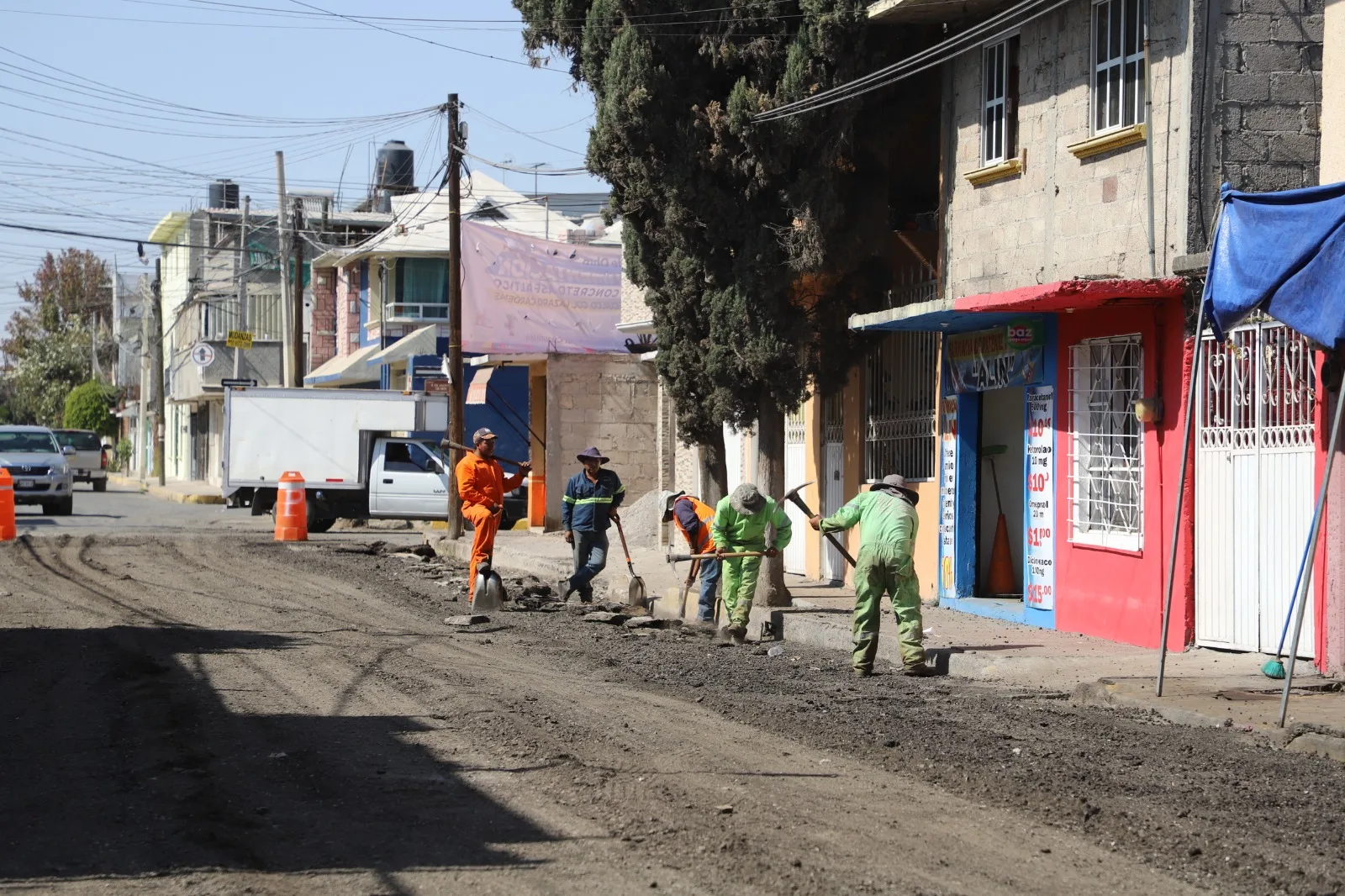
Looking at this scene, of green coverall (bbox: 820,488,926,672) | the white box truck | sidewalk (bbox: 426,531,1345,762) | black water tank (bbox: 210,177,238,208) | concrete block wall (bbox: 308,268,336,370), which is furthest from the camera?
black water tank (bbox: 210,177,238,208)

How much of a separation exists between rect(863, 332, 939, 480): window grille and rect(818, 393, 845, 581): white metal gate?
2.06 feet

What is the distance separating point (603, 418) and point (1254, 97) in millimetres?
18053

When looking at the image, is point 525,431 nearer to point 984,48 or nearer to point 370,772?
point 984,48

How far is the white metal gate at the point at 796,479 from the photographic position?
67.4 feet

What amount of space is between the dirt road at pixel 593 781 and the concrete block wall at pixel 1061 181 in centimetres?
423

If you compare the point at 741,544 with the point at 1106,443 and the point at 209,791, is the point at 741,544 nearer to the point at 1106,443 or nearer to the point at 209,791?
the point at 1106,443

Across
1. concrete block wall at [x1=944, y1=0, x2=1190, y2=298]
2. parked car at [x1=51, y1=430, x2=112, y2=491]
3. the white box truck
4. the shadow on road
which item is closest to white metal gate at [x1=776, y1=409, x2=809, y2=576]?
concrete block wall at [x1=944, y1=0, x2=1190, y2=298]

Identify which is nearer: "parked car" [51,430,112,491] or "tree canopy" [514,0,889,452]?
"tree canopy" [514,0,889,452]

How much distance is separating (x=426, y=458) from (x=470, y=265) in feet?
13.0

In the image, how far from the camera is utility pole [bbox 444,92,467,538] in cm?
2655

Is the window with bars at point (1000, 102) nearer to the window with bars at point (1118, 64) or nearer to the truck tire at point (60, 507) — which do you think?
the window with bars at point (1118, 64)

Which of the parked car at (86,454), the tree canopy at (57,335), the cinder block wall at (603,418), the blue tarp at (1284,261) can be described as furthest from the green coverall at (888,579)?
the tree canopy at (57,335)

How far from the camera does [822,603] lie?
55.4 ft

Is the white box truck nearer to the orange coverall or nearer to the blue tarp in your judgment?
the orange coverall
